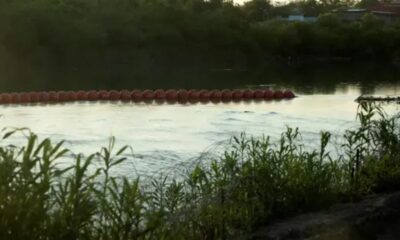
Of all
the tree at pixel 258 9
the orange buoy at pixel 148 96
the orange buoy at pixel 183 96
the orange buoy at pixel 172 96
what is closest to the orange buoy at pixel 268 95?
→ the orange buoy at pixel 183 96

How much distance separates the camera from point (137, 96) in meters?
18.5

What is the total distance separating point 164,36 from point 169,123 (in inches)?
1267

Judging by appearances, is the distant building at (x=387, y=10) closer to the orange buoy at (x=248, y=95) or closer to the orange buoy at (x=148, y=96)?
the orange buoy at (x=248, y=95)

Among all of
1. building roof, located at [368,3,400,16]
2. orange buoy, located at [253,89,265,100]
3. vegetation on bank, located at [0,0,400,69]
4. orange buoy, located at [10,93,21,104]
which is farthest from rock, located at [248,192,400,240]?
building roof, located at [368,3,400,16]

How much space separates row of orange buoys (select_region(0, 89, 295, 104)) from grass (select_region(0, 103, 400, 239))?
1221 cm

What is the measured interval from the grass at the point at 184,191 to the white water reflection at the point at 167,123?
10.3 feet

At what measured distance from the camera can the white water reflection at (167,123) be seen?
10586 mm

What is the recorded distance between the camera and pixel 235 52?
5000 cm

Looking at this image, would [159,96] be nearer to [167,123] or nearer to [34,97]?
[34,97]

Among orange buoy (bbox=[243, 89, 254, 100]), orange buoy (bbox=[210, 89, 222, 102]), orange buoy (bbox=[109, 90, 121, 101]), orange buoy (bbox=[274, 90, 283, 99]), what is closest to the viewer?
orange buoy (bbox=[109, 90, 121, 101])

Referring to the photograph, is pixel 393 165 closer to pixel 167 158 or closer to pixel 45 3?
pixel 167 158

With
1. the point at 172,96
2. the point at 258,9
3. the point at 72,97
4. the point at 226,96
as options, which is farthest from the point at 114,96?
the point at 258,9

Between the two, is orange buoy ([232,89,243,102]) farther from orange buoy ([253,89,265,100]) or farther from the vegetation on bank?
the vegetation on bank

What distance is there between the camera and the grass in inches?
121
